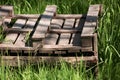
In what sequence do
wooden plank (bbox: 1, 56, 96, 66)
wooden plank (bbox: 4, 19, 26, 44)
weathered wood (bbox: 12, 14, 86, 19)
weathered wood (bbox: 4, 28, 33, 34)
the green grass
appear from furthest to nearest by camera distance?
weathered wood (bbox: 12, 14, 86, 19) → weathered wood (bbox: 4, 28, 33, 34) → wooden plank (bbox: 4, 19, 26, 44) → wooden plank (bbox: 1, 56, 96, 66) → the green grass

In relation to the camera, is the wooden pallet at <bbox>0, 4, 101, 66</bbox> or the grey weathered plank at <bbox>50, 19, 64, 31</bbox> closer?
the wooden pallet at <bbox>0, 4, 101, 66</bbox>

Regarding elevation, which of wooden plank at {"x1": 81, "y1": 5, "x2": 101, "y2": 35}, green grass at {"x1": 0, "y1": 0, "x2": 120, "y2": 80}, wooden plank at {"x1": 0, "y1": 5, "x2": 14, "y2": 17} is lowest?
green grass at {"x1": 0, "y1": 0, "x2": 120, "y2": 80}

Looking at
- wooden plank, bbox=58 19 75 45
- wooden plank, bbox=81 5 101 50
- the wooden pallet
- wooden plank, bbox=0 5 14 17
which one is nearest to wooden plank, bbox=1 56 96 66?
the wooden pallet

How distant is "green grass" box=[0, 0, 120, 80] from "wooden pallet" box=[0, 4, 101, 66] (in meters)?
0.12

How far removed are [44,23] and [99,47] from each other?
0.63 meters

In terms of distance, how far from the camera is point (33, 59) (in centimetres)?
342

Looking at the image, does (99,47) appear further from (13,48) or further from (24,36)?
(13,48)

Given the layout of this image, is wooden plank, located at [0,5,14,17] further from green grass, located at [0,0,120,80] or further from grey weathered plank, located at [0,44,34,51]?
grey weathered plank, located at [0,44,34,51]

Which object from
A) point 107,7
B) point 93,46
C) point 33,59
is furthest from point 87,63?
point 107,7

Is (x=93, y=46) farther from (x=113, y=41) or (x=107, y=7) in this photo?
(x=107, y=7)

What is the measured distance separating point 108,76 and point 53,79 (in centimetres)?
59

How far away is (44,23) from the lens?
3.94 metres

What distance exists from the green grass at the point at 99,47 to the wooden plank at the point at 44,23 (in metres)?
0.29

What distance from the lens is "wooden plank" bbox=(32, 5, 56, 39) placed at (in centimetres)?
360
